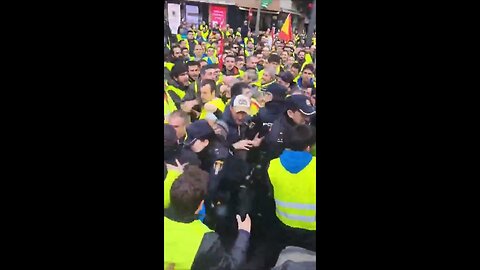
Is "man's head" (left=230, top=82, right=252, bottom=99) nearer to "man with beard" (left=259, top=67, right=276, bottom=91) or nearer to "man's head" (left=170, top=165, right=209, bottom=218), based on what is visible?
"man with beard" (left=259, top=67, right=276, bottom=91)

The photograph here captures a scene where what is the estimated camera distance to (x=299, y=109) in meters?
1.67

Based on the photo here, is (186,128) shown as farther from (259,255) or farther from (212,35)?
(259,255)

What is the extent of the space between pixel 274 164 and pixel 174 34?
0.63m

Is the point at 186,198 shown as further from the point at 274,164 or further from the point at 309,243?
the point at 309,243

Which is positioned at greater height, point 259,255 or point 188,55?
point 188,55

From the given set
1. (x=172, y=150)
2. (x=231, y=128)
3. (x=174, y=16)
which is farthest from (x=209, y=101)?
(x=174, y=16)

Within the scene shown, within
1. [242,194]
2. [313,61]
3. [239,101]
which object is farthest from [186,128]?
[313,61]

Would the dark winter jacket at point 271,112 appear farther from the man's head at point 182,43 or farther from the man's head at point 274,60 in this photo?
the man's head at point 182,43

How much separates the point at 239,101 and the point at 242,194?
0.36 meters

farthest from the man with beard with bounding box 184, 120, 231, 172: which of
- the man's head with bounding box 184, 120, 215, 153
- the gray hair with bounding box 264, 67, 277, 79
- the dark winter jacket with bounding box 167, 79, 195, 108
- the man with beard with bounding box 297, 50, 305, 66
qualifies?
the man with beard with bounding box 297, 50, 305, 66

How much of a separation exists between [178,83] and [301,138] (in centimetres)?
52

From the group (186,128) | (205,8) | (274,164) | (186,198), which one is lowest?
(186,198)

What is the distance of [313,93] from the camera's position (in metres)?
1.67

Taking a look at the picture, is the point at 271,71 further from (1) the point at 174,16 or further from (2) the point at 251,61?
(1) the point at 174,16
